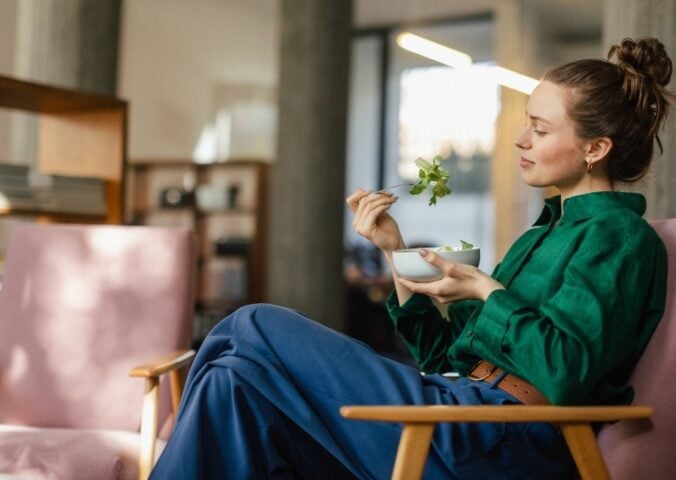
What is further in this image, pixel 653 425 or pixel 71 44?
pixel 71 44

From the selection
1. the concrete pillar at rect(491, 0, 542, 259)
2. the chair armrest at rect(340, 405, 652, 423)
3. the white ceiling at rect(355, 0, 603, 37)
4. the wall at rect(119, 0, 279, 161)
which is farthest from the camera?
the white ceiling at rect(355, 0, 603, 37)

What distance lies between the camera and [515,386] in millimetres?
1596

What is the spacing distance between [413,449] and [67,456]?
958 mm

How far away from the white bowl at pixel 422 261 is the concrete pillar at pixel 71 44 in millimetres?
3437

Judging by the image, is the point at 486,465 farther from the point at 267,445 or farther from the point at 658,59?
the point at 658,59

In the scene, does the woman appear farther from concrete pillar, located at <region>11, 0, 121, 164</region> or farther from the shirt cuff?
concrete pillar, located at <region>11, 0, 121, 164</region>

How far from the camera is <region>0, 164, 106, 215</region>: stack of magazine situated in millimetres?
3172

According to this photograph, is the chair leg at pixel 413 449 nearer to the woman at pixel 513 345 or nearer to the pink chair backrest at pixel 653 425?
the woman at pixel 513 345

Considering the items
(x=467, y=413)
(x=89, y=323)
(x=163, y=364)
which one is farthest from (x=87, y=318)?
(x=467, y=413)

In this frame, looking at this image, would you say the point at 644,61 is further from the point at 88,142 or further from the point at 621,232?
the point at 88,142

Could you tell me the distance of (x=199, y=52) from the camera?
10.5 m

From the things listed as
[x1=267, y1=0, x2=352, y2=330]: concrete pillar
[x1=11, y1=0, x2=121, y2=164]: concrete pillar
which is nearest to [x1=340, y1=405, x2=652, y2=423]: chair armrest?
[x1=11, y1=0, x2=121, y2=164]: concrete pillar

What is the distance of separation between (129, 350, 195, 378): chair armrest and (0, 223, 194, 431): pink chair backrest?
128mm

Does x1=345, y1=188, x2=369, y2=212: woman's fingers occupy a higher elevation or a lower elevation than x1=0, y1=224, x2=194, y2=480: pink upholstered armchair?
higher
